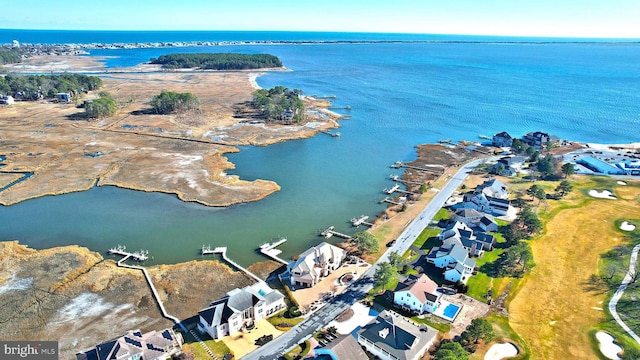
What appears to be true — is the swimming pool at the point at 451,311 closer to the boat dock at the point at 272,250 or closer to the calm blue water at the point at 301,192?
the boat dock at the point at 272,250

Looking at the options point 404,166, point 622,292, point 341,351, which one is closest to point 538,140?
point 404,166

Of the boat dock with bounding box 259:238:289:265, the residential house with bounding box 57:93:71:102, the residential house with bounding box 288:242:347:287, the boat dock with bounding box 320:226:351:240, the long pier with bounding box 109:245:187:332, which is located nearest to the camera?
the long pier with bounding box 109:245:187:332

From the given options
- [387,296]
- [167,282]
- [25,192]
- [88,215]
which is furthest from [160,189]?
[387,296]

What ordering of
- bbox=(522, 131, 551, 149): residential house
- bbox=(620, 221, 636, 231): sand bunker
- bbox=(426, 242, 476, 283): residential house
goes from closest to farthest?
bbox=(426, 242, 476, 283): residential house → bbox=(620, 221, 636, 231): sand bunker → bbox=(522, 131, 551, 149): residential house

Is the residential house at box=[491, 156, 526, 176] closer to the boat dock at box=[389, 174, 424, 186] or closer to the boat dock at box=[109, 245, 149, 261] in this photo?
the boat dock at box=[389, 174, 424, 186]

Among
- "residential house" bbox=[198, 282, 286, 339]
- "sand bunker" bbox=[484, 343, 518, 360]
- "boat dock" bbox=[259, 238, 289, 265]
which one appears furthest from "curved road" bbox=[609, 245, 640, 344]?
"boat dock" bbox=[259, 238, 289, 265]

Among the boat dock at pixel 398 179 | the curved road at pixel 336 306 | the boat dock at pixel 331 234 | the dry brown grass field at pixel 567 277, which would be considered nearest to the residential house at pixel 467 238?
the curved road at pixel 336 306
